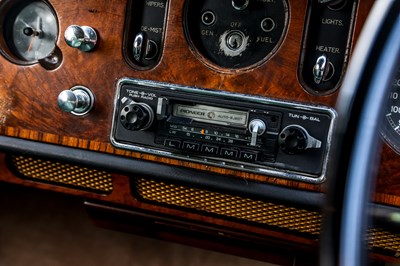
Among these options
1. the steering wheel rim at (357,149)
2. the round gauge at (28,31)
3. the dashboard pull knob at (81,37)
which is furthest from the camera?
the round gauge at (28,31)

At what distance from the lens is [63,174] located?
1.75 m

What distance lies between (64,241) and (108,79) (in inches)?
29.8

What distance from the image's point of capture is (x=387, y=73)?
2.50ft

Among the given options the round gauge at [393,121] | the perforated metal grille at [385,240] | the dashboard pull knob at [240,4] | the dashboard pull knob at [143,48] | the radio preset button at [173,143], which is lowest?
the perforated metal grille at [385,240]

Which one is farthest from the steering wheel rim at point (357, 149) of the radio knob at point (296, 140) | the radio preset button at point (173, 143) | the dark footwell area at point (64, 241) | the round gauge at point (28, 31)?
the dark footwell area at point (64, 241)

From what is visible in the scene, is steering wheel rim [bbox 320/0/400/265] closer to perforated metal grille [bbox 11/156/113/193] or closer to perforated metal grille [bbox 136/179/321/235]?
perforated metal grille [bbox 136/179/321/235]

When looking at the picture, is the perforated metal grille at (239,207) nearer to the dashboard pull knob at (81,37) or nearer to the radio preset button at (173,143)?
the radio preset button at (173,143)

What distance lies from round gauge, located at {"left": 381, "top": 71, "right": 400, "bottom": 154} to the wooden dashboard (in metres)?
0.03

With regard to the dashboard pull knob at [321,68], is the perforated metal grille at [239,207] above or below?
below

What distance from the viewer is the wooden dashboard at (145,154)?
1452mm

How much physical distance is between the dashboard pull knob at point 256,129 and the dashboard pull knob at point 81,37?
15.7 inches

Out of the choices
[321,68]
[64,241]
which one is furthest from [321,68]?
[64,241]

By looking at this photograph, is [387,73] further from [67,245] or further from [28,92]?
Answer: [67,245]

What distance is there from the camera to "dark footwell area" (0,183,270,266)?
2.10m
